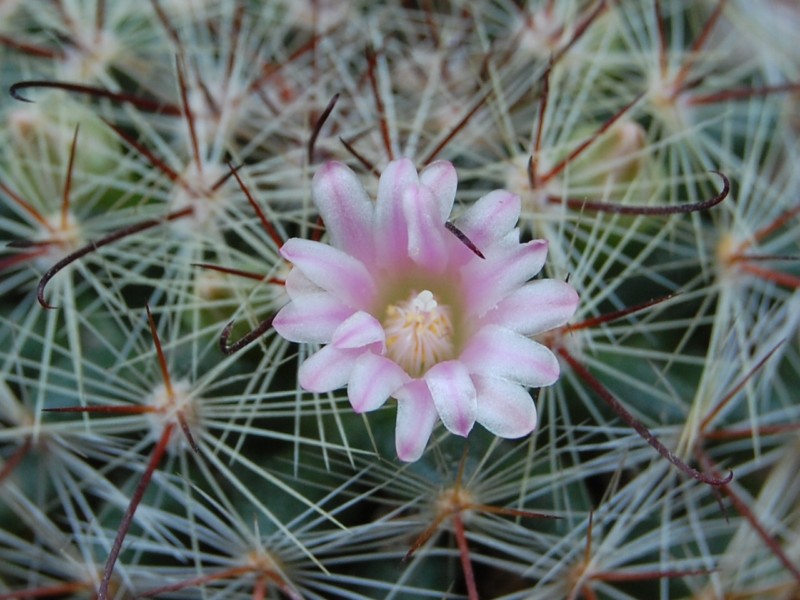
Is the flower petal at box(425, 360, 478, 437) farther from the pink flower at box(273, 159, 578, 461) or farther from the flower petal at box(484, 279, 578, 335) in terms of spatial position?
the flower petal at box(484, 279, 578, 335)

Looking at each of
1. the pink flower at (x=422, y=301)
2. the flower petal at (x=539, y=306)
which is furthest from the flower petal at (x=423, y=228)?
the flower petal at (x=539, y=306)

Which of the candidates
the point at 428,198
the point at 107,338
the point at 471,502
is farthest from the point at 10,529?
the point at 428,198

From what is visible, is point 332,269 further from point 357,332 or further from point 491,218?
point 491,218

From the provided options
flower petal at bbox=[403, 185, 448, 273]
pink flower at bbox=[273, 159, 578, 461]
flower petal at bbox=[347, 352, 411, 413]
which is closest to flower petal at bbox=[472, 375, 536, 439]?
pink flower at bbox=[273, 159, 578, 461]

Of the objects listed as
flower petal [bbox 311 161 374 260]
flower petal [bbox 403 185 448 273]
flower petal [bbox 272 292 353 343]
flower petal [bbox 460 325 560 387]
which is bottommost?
flower petal [bbox 460 325 560 387]

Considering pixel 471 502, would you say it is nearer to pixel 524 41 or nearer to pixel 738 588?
pixel 738 588

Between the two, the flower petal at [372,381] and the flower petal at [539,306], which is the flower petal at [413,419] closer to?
the flower petal at [372,381]

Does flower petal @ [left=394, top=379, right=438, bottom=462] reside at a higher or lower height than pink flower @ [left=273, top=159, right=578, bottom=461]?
lower

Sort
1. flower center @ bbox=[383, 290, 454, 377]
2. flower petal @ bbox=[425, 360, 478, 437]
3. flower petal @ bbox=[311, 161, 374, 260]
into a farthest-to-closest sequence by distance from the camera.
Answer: flower center @ bbox=[383, 290, 454, 377] → flower petal @ bbox=[311, 161, 374, 260] → flower petal @ bbox=[425, 360, 478, 437]
